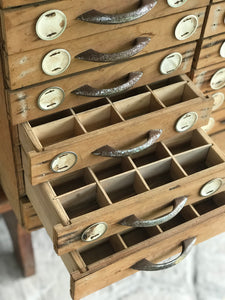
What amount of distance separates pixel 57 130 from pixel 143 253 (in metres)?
0.28

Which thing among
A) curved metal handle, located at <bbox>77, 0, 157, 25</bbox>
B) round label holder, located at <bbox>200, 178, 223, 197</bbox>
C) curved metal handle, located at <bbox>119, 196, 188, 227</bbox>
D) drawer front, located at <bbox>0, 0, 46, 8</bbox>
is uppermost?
drawer front, located at <bbox>0, 0, 46, 8</bbox>

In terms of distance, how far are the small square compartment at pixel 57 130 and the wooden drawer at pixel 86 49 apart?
98 mm

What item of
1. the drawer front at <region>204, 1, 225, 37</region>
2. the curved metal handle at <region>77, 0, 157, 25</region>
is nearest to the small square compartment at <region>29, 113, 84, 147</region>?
the curved metal handle at <region>77, 0, 157, 25</region>

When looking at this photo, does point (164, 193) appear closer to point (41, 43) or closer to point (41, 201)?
point (41, 201)

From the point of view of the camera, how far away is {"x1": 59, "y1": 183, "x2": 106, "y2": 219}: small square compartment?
0.96m

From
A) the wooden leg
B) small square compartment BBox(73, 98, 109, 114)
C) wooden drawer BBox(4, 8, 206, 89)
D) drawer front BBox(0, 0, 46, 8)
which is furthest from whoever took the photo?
the wooden leg

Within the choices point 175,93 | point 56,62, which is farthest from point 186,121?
point 56,62

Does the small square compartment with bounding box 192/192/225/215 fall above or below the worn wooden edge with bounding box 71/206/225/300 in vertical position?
above

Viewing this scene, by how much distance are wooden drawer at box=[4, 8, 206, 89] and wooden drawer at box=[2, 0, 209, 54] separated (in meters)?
0.01

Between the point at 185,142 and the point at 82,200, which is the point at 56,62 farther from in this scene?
the point at 185,142

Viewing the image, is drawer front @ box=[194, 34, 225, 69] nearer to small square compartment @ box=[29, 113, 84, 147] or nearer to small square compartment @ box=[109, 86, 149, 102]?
small square compartment @ box=[109, 86, 149, 102]

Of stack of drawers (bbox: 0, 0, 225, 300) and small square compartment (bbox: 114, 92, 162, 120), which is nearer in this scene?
stack of drawers (bbox: 0, 0, 225, 300)

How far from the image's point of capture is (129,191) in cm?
105

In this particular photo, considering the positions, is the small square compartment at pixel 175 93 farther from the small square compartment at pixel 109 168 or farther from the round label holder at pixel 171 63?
the small square compartment at pixel 109 168
